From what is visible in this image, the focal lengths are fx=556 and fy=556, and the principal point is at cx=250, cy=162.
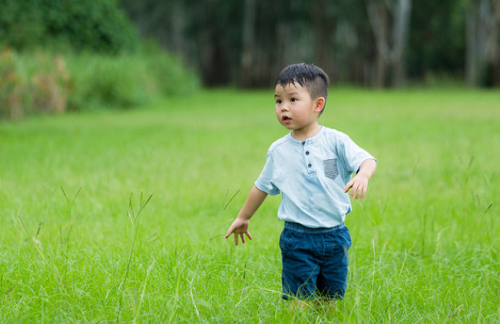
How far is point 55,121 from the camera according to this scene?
13.4 m

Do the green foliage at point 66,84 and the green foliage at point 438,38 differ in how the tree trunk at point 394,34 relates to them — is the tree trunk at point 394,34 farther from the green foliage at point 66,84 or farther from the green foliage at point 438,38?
the green foliage at point 66,84

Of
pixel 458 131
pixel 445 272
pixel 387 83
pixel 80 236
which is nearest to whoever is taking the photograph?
pixel 445 272

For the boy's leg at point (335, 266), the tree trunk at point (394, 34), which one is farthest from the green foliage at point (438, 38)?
the boy's leg at point (335, 266)

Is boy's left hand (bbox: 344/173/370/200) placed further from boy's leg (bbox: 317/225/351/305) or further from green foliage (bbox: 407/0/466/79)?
green foliage (bbox: 407/0/466/79)

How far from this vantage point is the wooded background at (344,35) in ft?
117

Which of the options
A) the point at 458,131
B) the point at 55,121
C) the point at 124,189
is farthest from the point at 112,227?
the point at 55,121

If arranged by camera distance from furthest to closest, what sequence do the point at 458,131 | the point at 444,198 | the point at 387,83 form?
the point at 387,83 → the point at 458,131 → the point at 444,198

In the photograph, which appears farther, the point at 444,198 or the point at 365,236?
the point at 444,198

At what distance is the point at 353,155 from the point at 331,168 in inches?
5.5

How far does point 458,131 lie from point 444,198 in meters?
5.81

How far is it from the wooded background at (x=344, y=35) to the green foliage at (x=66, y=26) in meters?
15.4

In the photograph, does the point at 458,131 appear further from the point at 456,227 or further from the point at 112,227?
the point at 112,227

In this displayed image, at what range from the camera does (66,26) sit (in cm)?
2344

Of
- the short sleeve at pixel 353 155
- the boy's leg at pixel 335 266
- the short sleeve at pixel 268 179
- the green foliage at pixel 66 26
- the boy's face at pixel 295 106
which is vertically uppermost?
the green foliage at pixel 66 26
